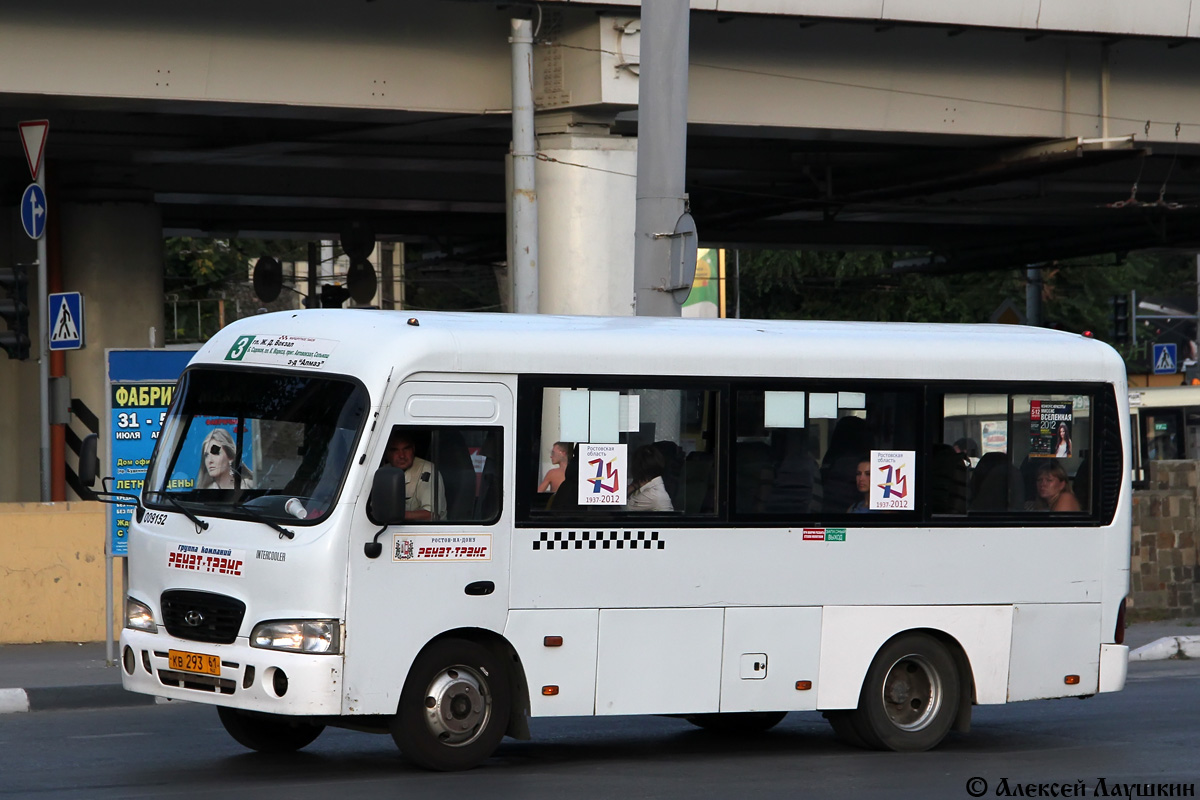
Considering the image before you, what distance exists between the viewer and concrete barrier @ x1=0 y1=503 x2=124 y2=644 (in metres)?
15.1

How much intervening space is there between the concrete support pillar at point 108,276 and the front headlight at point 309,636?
552 inches

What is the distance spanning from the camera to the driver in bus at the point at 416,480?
8.95 metres

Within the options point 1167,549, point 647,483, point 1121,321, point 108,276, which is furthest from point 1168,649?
point 1121,321

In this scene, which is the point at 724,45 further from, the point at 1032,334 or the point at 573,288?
the point at 1032,334

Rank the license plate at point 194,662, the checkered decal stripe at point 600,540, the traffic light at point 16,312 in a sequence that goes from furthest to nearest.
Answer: the traffic light at point 16,312
the checkered decal stripe at point 600,540
the license plate at point 194,662

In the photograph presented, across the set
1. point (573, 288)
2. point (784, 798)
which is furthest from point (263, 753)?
point (573, 288)

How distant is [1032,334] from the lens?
10883 millimetres

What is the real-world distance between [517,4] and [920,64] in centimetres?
464

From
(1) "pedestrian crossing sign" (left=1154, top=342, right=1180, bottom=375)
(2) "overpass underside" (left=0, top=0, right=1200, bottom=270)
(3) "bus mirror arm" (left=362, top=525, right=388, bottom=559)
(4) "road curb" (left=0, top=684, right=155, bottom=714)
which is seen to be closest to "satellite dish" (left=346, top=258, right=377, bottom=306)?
(2) "overpass underside" (left=0, top=0, right=1200, bottom=270)

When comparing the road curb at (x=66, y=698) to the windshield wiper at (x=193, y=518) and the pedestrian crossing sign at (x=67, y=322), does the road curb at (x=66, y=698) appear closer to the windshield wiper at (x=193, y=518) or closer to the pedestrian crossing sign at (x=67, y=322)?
the windshield wiper at (x=193, y=518)

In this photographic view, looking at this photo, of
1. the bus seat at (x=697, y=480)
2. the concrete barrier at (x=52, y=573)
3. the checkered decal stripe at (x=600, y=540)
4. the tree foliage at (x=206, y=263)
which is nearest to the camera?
the checkered decal stripe at (x=600, y=540)

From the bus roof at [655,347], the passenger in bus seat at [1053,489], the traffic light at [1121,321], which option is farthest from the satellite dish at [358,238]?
the passenger in bus seat at [1053,489]

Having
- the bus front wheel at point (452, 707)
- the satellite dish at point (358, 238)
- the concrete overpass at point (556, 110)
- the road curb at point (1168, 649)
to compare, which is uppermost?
the concrete overpass at point (556, 110)

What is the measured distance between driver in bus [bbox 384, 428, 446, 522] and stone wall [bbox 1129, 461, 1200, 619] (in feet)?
39.0
